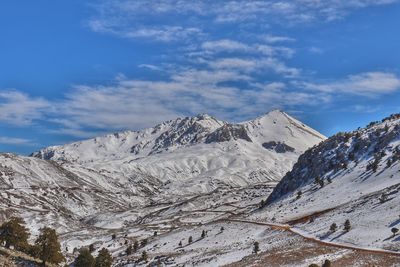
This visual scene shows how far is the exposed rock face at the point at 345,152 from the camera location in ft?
513

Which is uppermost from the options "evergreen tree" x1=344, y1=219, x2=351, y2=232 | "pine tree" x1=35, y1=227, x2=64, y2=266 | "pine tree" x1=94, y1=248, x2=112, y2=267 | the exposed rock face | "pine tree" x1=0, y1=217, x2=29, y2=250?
the exposed rock face

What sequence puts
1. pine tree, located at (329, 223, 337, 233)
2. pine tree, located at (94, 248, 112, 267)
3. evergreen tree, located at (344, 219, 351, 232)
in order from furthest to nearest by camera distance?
pine tree, located at (329, 223, 337, 233) < evergreen tree, located at (344, 219, 351, 232) < pine tree, located at (94, 248, 112, 267)

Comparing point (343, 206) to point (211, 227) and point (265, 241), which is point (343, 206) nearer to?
point (265, 241)

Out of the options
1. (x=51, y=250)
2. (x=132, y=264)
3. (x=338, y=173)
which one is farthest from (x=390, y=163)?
(x=51, y=250)

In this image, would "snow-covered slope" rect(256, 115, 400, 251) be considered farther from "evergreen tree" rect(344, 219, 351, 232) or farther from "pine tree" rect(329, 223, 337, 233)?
"evergreen tree" rect(344, 219, 351, 232)

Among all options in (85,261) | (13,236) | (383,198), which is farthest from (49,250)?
(383,198)

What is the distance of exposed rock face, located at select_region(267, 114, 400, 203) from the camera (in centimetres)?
15638

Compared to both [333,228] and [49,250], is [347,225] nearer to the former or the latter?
[333,228]

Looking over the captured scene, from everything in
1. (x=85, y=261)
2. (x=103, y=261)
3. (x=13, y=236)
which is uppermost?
(x=13, y=236)

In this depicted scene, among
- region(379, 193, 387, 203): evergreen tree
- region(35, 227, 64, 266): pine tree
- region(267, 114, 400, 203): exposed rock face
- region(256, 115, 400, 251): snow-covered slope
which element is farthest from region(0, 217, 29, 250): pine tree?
region(267, 114, 400, 203): exposed rock face

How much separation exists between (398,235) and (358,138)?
101 meters

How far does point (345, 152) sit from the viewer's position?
170 meters

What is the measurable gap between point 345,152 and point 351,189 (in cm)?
3971

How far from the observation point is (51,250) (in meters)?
56.7
